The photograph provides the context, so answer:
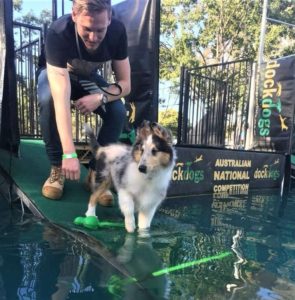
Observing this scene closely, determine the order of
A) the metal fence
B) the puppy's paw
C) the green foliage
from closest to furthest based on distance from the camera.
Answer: the puppy's paw
the metal fence
the green foliage

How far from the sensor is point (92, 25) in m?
2.65

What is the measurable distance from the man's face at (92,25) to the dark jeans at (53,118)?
0.59 metres

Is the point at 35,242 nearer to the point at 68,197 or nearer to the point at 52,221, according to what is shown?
the point at 52,221

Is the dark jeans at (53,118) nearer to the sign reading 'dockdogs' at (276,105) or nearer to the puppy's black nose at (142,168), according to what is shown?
the puppy's black nose at (142,168)

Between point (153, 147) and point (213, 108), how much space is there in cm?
484

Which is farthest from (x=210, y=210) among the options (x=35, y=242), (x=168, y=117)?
(x=168, y=117)

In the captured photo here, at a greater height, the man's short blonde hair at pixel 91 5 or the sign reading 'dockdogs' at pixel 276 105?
the man's short blonde hair at pixel 91 5

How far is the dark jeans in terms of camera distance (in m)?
3.13

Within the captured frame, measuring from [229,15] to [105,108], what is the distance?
19029 mm

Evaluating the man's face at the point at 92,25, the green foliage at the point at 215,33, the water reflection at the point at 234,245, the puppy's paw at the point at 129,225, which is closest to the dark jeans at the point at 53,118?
the man's face at the point at 92,25

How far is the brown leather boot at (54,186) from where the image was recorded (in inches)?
126

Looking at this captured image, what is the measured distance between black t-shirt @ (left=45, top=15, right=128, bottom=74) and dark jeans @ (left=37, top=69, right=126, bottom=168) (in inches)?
12.2

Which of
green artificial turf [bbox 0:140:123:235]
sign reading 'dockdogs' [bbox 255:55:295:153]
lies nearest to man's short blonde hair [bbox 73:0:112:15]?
green artificial turf [bbox 0:140:123:235]

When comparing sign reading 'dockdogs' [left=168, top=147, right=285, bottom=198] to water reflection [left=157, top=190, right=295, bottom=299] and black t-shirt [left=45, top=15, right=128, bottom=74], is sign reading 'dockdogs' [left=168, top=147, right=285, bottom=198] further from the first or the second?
black t-shirt [left=45, top=15, right=128, bottom=74]
